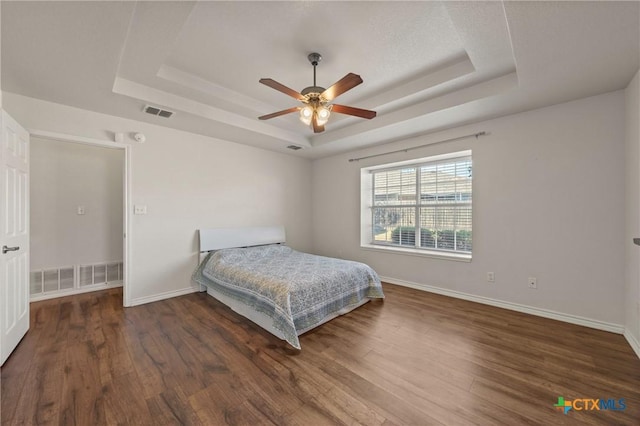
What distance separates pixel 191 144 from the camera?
3816 millimetres

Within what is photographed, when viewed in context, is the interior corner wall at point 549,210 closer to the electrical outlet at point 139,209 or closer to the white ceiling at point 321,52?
the white ceiling at point 321,52

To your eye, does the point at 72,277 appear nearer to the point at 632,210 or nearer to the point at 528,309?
the point at 528,309

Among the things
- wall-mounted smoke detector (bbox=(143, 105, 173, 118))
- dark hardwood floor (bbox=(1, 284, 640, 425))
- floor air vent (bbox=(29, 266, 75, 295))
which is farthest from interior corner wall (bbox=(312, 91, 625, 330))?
floor air vent (bbox=(29, 266, 75, 295))

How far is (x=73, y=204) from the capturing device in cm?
387

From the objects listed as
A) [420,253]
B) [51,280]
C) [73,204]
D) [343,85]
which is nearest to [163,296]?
[51,280]

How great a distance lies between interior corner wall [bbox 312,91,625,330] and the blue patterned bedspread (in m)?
1.47

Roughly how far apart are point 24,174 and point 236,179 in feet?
7.83

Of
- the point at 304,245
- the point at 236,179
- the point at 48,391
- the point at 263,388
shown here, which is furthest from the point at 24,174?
the point at 304,245

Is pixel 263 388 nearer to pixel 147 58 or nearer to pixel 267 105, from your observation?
pixel 147 58

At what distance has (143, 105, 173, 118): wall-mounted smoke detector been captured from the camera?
2.92 metres

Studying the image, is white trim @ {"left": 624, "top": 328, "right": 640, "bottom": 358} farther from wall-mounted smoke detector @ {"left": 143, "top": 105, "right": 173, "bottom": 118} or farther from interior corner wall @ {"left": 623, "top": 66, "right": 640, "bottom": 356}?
wall-mounted smoke detector @ {"left": 143, "top": 105, "right": 173, "bottom": 118}

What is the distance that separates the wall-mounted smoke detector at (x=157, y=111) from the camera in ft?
9.57

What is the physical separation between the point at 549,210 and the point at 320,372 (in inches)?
119

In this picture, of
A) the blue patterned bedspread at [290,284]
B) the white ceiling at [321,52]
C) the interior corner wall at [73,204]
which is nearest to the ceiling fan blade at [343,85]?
the white ceiling at [321,52]
